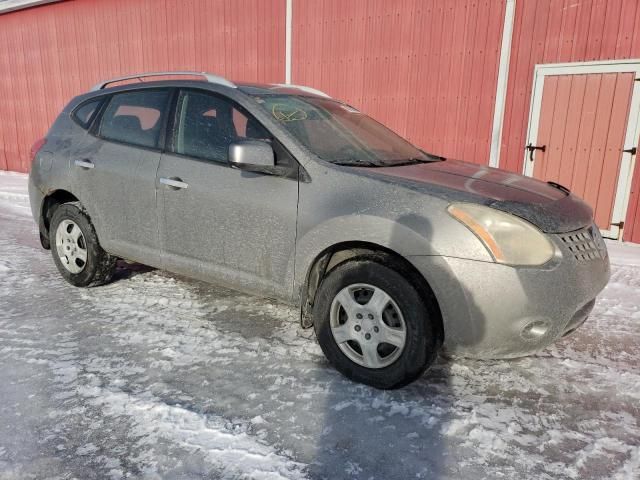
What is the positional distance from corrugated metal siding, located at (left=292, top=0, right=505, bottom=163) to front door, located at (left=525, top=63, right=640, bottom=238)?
2.45 ft

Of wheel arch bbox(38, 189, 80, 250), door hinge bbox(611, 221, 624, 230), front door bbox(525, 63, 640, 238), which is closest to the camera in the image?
wheel arch bbox(38, 189, 80, 250)

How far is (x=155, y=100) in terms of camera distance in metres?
3.74

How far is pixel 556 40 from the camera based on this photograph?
6.35 meters

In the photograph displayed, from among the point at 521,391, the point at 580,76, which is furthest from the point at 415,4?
the point at 521,391

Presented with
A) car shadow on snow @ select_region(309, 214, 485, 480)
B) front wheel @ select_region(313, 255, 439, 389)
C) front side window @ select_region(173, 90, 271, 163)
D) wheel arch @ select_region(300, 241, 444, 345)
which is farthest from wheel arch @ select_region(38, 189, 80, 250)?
car shadow on snow @ select_region(309, 214, 485, 480)

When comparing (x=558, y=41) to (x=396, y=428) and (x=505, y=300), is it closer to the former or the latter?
(x=505, y=300)

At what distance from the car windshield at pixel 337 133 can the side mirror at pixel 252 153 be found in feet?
0.82

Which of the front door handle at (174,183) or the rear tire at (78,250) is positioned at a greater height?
the front door handle at (174,183)

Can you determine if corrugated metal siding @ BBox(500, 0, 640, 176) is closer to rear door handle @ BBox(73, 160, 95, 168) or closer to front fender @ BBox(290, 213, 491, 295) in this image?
front fender @ BBox(290, 213, 491, 295)

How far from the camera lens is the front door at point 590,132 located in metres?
6.08

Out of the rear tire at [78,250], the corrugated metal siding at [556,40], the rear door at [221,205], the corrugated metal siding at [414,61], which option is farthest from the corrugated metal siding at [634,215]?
the rear tire at [78,250]

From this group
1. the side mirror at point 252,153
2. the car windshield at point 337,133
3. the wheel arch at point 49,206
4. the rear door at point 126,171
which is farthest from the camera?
the wheel arch at point 49,206

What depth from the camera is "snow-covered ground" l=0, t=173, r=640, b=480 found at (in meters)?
2.13

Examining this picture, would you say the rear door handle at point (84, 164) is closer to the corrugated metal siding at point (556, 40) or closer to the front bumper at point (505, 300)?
the front bumper at point (505, 300)
